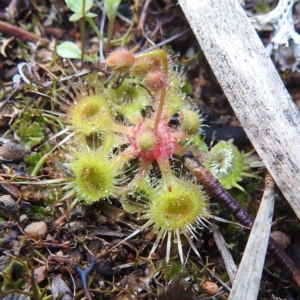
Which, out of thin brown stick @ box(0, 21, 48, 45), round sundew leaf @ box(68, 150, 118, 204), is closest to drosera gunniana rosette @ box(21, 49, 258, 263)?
round sundew leaf @ box(68, 150, 118, 204)

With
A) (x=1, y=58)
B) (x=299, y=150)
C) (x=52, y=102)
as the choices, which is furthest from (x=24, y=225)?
(x=299, y=150)

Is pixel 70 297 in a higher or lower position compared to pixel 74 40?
lower

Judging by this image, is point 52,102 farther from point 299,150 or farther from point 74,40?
point 299,150

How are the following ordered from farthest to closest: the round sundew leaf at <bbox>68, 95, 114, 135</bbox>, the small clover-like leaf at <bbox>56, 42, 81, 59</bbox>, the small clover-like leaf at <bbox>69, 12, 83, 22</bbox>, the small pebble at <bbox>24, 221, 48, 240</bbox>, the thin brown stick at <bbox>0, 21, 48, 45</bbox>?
the thin brown stick at <bbox>0, 21, 48, 45</bbox> < the small clover-like leaf at <bbox>56, 42, 81, 59</bbox> < the small clover-like leaf at <bbox>69, 12, 83, 22</bbox> < the round sundew leaf at <bbox>68, 95, 114, 135</bbox> < the small pebble at <bbox>24, 221, 48, 240</bbox>

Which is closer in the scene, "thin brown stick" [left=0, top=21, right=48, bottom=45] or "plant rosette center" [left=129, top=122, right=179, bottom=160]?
"plant rosette center" [left=129, top=122, right=179, bottom=160]

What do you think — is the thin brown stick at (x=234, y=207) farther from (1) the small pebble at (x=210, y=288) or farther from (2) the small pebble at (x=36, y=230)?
(2) the small pebble at (x=36, y=230)

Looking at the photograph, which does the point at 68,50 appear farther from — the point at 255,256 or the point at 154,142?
the point at 255,256

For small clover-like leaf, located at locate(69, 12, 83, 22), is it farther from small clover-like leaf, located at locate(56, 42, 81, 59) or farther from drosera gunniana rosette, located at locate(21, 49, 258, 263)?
drosera gunniana rosette, located at locate(21, 49, 258, 263)

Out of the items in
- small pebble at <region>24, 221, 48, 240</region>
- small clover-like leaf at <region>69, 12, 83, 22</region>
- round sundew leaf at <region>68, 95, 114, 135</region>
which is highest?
small clover-like leaf at <region>69, 12, 83, 22</region>
